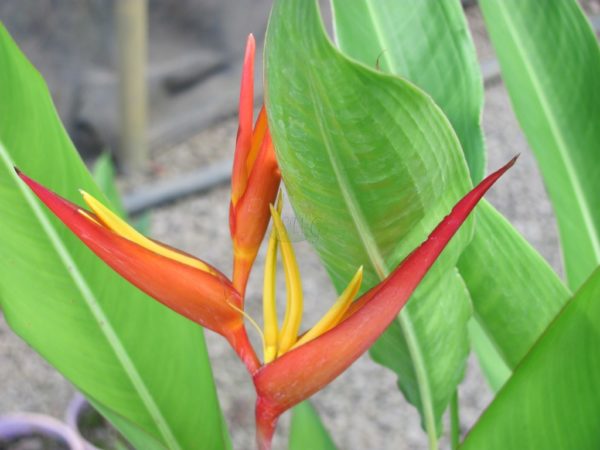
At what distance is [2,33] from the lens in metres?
0.52

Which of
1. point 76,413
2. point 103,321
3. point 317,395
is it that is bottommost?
point 317,395

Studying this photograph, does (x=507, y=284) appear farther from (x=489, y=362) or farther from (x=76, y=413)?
(x=76, y=413)

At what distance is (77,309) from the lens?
590mm

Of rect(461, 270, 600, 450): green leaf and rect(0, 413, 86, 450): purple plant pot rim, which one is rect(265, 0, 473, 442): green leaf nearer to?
rect(461, 270, 600, 450): green leaf

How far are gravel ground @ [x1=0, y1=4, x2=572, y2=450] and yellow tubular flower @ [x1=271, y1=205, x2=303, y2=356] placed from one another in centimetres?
97

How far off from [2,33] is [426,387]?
36 centimetres

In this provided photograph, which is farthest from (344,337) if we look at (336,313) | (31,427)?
(31,427)

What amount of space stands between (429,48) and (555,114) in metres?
0.14

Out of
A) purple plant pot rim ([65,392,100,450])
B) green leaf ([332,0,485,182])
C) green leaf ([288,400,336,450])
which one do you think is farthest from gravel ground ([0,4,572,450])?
green leaf ([332,0,485,182])

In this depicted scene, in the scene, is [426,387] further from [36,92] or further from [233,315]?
[36,92]

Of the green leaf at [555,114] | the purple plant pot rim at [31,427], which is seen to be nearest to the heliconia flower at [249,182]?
the green leaf at [555,114]

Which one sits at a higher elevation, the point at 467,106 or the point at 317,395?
the point at 467,106

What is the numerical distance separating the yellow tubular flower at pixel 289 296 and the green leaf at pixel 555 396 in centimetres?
13

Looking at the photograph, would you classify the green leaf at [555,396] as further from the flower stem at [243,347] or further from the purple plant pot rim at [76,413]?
the purple plant pot rim at [76,413]
